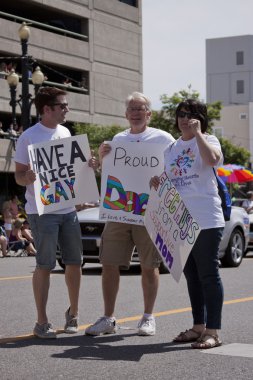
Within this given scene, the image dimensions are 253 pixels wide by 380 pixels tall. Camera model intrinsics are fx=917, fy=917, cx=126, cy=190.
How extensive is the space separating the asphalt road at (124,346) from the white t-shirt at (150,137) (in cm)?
165

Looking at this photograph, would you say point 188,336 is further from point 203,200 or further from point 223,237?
point 223,237

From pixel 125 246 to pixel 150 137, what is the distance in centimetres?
96

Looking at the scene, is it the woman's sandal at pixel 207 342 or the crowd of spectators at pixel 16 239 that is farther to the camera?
the crowd of spectators at pixel 16 239

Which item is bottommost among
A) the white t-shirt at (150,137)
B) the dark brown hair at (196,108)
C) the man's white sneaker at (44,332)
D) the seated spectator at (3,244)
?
the seated spectator at (3,244)

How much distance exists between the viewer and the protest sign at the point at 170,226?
7012 millimetres

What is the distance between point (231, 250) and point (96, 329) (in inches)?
359

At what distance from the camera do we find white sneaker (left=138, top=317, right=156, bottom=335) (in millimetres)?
7688

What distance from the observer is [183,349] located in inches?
275

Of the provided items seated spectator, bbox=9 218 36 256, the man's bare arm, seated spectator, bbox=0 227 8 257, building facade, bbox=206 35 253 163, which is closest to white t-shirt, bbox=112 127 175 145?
the man's bare arm

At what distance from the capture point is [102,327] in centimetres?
777

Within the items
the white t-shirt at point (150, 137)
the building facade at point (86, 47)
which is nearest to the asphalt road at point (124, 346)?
the white t-shirt at point (150, 137)

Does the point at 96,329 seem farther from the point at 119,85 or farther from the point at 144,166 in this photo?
the point at 119,85

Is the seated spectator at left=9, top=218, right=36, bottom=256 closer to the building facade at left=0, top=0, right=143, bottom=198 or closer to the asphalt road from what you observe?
the asphalt road

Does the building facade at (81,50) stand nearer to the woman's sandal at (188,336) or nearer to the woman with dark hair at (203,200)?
the woman's sandal at (188,336)
